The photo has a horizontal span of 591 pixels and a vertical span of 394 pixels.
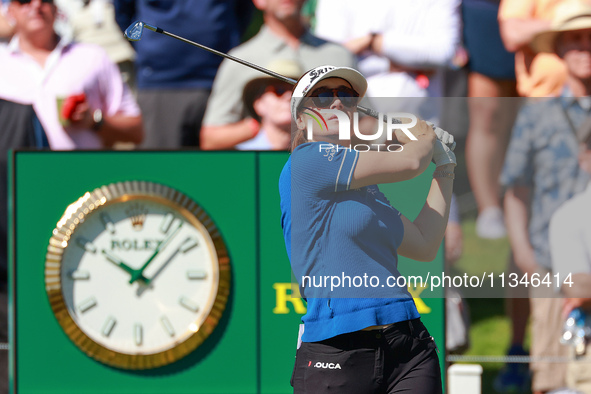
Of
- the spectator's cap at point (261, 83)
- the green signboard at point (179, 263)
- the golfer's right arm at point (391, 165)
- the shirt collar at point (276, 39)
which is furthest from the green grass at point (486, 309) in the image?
the shirt collar at point (276, 39)

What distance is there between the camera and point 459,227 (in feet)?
11.3

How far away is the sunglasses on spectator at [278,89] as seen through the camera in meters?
→ 4.88

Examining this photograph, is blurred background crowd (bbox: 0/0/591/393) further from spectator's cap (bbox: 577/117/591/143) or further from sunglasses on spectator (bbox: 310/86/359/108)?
sunglasses on spectator (bbox: 310/86/359/108)

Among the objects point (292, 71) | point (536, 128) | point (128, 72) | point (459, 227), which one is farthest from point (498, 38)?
point (128, 72)

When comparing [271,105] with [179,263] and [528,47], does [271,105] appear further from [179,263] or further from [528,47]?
[528,47]

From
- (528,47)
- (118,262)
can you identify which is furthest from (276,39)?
(118,262)

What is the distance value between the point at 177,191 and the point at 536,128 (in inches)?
66.8

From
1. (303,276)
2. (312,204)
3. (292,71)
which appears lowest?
(303,276)

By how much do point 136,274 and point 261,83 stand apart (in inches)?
62.2

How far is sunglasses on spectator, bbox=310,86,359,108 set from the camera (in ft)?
8.12

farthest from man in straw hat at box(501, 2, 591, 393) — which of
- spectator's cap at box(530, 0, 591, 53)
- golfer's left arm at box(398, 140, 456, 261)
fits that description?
spectator's cap at box(530, 0, 591, 53)

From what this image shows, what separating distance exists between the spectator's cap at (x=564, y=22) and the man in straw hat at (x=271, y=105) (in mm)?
1452

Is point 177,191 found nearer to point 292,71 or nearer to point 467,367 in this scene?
point 292,71

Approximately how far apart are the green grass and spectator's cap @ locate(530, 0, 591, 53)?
5.78 ft
